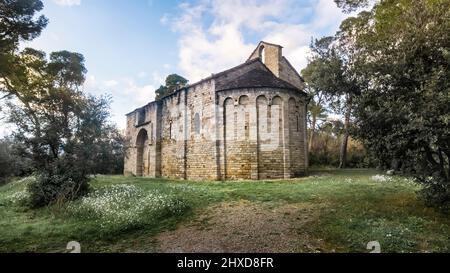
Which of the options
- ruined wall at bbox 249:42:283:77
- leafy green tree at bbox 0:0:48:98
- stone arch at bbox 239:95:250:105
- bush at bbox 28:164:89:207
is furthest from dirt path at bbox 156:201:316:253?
ruined wall at bbox 249:42:283:77

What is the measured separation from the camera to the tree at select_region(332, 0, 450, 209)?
8633 millimetres

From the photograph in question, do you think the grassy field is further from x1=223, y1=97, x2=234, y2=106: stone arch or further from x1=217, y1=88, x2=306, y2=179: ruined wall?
x1=223, y1=97, x2=234, y2=106: stone arch

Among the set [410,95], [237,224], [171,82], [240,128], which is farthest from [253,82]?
[171,82]

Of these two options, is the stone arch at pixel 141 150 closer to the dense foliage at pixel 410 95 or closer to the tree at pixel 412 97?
the dense foliage at pixel 410 95

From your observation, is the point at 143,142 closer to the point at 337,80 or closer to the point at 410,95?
the point at 337,80

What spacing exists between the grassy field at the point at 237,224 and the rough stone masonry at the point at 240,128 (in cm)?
765

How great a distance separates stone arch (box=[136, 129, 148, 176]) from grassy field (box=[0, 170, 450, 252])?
63.9 ft

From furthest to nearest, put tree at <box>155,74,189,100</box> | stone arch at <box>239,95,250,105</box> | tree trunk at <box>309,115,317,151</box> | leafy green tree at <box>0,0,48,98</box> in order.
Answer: tree at <box>155,74,189,100</box>
tree trunk at <box>309,115,317,151</box>
stone arch at <box>239,95,250,105</box>
leafy green tree at <box>0,0,48,98</box>

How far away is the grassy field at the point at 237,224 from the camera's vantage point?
7902 mm

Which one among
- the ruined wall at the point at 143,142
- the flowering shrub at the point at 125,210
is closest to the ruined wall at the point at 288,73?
the ruined wall at the point at 143,142

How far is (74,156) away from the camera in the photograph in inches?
589

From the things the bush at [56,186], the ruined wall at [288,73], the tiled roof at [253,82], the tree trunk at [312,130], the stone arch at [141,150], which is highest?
the ruined wall at [288,73]
